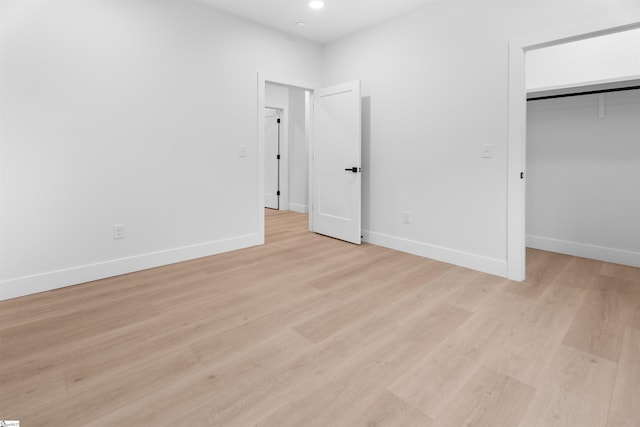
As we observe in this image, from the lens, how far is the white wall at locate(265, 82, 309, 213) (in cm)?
641

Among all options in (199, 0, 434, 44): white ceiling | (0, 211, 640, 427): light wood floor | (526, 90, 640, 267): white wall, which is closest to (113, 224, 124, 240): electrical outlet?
(0, 211, 640, 427): light wood floor

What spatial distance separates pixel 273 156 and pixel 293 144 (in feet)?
1.92

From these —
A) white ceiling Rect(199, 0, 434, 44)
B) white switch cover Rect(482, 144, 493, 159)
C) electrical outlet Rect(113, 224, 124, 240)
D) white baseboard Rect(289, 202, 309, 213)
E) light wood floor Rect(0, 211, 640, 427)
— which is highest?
white ceiling Rect(199, 0, 434, 44)

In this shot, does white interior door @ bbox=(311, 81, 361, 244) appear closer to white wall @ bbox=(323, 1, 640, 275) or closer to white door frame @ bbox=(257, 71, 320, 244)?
white wall @ bbox=(323, 1, 640, 275)

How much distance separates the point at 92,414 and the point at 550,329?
2.43 m

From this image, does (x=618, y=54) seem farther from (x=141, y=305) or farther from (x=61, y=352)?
(x=61, y=352)

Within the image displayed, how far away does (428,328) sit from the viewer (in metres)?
2.03

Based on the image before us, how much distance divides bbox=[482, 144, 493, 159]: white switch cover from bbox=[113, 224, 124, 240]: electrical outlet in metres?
3.41

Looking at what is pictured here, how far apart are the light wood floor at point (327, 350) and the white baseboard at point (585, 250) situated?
0.29m

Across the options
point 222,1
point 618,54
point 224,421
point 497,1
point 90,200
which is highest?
point 222,1

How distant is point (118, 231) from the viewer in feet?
9.77

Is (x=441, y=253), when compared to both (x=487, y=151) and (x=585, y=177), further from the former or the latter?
(x=585, y=177)

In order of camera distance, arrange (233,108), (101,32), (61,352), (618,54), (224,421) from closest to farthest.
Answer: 1. (224,421)
2. (61,352)
3. (101,32)
4. (618,54)
5. (233,108)

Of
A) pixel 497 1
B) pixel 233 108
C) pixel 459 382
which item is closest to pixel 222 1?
pixel 233 108
